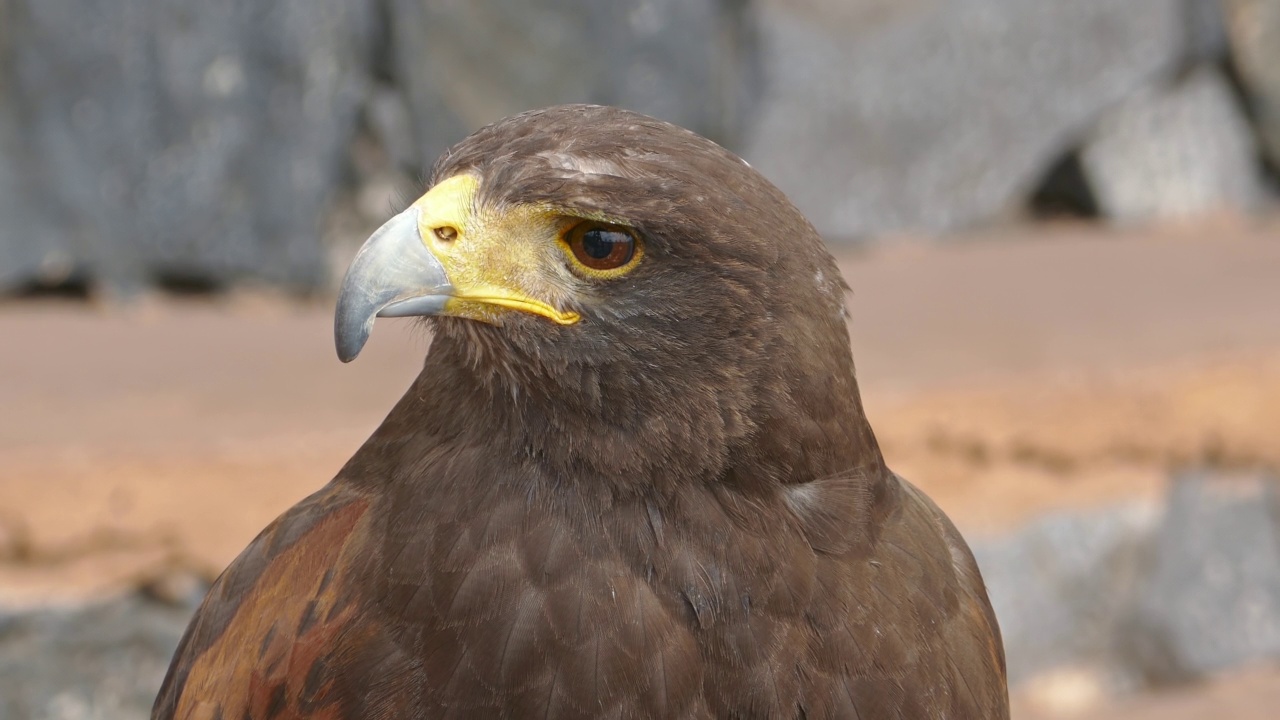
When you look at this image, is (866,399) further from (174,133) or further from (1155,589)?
(174,133)

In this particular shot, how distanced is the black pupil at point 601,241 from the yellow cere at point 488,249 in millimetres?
35

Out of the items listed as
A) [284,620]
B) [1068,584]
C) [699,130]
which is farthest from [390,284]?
[699,130]

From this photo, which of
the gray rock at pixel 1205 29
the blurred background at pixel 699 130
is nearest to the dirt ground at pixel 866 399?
the blurred background at pixel 699 130

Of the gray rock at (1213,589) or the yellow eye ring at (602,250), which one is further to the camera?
the gray rock at (1213,589)

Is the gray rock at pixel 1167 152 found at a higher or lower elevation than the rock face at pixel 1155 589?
higher

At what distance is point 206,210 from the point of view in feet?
12.4

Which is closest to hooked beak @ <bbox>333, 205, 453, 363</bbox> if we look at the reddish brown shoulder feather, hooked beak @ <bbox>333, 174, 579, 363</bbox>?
hooked beak @ <bbox>333, 174, 579, 363</bbox>

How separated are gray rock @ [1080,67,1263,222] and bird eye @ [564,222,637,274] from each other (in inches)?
145

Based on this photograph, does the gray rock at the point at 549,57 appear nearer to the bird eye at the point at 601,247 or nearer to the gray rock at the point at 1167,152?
the gray rock at the point at 1167,152

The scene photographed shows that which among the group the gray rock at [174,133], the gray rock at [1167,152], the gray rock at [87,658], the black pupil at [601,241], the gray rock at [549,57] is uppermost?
the gray rock at [1167,152]

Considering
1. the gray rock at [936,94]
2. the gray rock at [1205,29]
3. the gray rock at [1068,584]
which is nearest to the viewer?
the gray rock at [1068,584]

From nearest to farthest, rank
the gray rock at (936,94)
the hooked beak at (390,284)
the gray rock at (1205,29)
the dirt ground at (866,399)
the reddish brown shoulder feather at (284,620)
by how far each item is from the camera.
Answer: the hooked beak at (390,284)
the reddish brown shoulder feather at (284,620)
the dirt ground at (866,399)
the gray rock at (936,94)
the gray rock at (1205,29)

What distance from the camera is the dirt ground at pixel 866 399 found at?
2.85 meters

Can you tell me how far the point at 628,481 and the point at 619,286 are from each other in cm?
18
